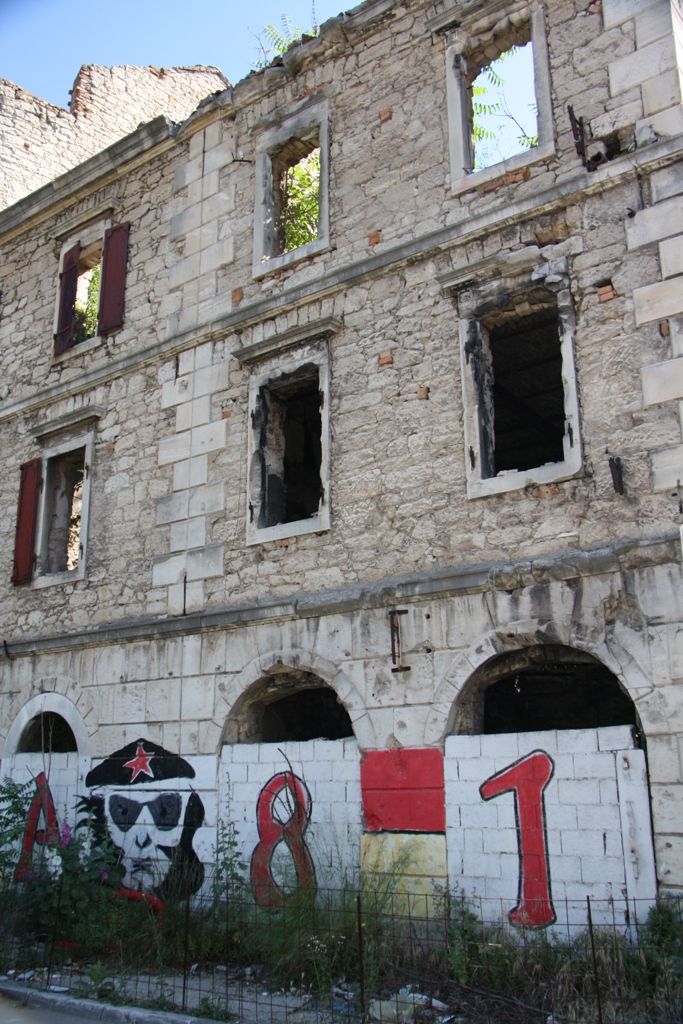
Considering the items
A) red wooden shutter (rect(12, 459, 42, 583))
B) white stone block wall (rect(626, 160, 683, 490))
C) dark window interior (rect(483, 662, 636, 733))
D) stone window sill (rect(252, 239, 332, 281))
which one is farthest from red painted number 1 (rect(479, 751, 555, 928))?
red wooden shutter (rect(12, 459, 42, 583))

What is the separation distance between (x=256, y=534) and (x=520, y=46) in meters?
5.38

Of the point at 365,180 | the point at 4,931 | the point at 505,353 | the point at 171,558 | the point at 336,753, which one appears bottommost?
the point at 4,931

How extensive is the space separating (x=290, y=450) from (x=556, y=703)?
14.8 ft

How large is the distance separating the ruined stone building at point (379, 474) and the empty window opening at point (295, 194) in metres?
0.08

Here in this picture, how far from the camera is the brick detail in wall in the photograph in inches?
282

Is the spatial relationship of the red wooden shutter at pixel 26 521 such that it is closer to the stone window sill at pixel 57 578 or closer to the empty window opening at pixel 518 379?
the stone window sill at pixel 57 578

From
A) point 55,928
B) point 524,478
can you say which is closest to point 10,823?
point 55,928

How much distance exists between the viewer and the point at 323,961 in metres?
6.15

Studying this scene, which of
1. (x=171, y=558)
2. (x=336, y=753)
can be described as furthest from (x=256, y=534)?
(x=336, y=753)

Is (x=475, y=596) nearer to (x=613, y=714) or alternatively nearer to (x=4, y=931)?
(x=613, y=714)

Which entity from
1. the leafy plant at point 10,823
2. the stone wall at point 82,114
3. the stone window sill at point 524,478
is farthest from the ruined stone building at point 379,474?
the stone wall at point 82,114

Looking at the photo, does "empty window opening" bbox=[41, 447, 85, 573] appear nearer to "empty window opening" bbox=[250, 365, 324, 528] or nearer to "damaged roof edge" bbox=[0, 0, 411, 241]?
"empty window opening" bbox=[250, 365, 324, 528]

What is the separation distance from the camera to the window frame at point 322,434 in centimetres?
853

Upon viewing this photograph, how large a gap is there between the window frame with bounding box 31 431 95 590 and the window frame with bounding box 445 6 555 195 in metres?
5.43
